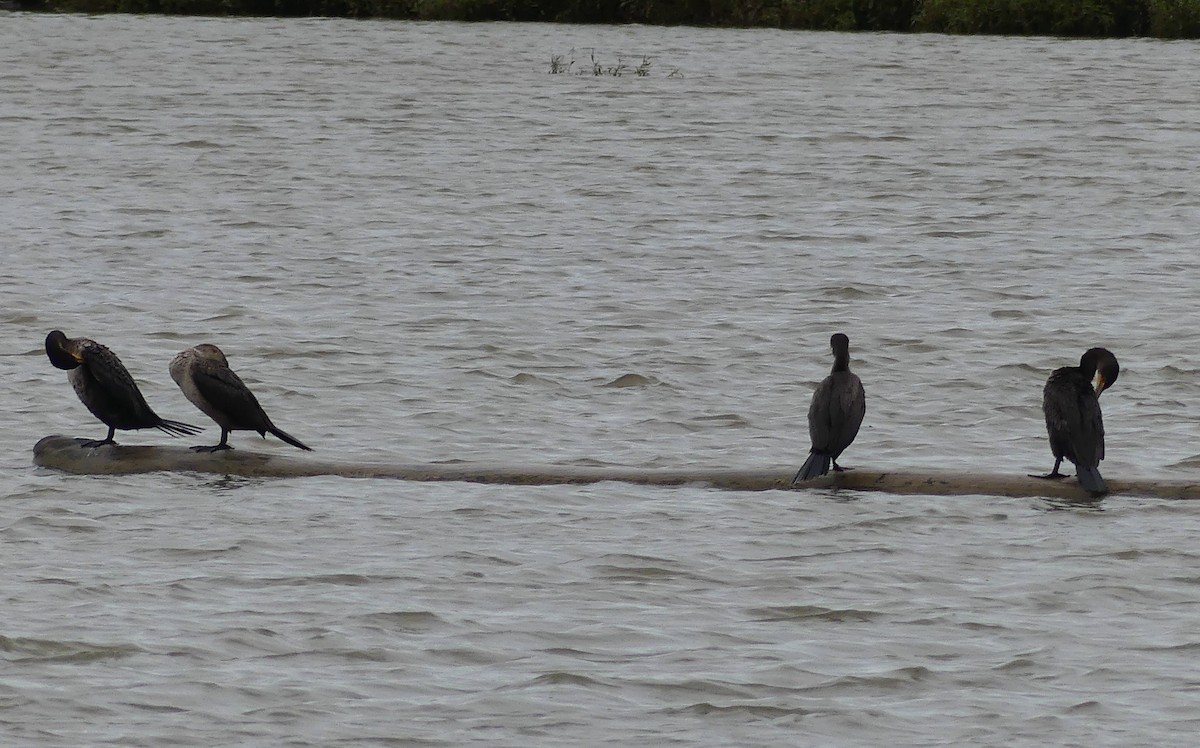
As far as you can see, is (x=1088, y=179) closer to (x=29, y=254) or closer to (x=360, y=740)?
(x=29, y=254)

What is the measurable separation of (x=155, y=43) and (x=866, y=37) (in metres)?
13.3

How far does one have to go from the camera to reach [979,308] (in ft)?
59.3

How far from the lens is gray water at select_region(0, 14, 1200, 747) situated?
806 centimetres

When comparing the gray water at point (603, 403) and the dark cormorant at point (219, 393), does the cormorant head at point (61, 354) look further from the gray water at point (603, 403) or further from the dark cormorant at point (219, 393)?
the gray water at point (603, 403)

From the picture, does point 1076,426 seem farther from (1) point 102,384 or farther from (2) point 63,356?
(2) point 63,356

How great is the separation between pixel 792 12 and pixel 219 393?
32.8 m

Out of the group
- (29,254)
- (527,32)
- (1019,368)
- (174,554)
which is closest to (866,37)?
(527,32)

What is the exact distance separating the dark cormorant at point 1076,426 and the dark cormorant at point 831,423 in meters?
0.93

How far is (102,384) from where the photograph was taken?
10977mm

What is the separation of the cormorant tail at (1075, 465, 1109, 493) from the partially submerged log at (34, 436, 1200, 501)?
0.04 m

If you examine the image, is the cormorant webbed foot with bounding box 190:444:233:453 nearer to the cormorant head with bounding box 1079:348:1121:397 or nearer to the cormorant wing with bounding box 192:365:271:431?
the cormorant wing with bounding box 192:365:271:431

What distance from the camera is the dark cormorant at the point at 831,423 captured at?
1056 centimetres

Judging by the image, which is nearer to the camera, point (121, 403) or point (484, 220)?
point (121, 403)

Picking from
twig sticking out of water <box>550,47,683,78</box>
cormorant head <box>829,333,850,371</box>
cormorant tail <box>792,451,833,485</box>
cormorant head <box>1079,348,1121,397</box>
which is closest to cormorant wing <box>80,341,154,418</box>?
cormorant tail <box>792,451,833,485</box>
